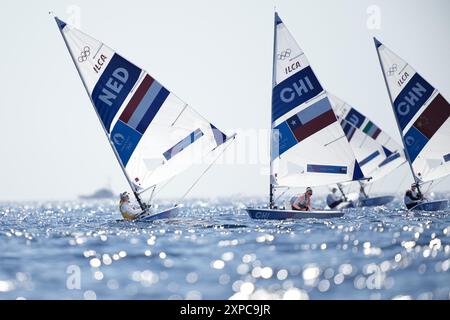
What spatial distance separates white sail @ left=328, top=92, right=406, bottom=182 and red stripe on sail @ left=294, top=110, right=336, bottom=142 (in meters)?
20.7

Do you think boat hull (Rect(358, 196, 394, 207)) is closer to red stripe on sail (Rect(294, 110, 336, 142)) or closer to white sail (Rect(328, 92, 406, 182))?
white sail (Rect(328, 92, 406, 182))

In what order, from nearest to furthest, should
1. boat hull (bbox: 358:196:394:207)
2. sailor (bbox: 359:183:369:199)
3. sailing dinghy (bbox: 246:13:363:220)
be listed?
1. sailing dinghy (bbox: 246:13:363:220)
2. boat hull (bbox: 358:196:394:207)
3. sailor (bbox: 359:183:369:199)

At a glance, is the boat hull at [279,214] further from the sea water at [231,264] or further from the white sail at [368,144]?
the white sail at [368,144]

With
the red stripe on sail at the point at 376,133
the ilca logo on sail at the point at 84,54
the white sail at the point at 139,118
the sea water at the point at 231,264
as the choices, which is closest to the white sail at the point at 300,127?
the white sail at the point at 139,118

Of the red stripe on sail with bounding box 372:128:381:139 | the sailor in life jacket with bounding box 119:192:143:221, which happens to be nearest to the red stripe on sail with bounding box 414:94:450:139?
the sailor in life jacket with bounding box 119:192:143:221

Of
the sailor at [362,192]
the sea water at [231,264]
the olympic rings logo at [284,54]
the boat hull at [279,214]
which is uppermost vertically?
the olympic rings logo at [284,54]

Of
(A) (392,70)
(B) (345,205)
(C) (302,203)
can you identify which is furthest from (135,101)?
(B) (345,205)

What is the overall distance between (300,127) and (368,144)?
24.5 metres

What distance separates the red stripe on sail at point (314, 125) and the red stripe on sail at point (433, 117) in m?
8.43

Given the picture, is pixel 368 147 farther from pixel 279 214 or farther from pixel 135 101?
pixel 135 101

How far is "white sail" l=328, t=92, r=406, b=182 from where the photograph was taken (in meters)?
54.4

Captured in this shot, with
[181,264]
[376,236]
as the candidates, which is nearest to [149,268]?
[181,264]

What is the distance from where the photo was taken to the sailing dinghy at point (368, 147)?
179ft

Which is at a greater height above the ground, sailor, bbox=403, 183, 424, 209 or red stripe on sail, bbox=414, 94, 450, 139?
red stripe on sail, bbox=414, 94, 450, 139
